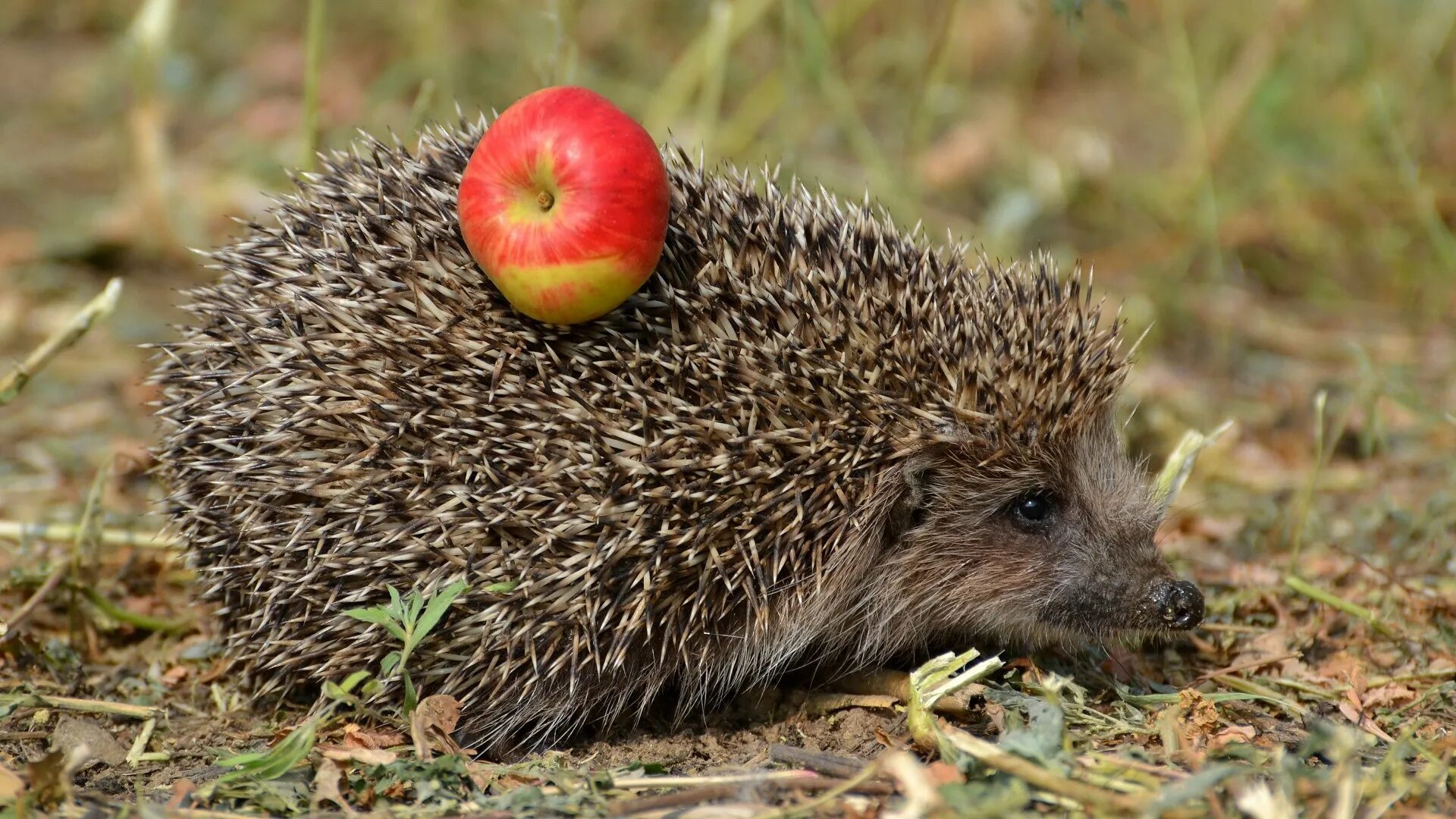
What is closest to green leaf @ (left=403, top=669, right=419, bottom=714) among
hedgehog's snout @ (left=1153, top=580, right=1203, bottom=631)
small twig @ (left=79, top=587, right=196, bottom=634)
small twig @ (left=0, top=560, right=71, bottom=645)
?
small twig @ (left=0, top=560, right=71, bottom=645)

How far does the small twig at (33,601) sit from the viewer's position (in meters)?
5.18

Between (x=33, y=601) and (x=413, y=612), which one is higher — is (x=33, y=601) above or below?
above

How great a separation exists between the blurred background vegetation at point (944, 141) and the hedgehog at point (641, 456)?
205 centimetres

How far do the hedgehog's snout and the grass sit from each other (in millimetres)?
259

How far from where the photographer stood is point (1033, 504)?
5117 mm

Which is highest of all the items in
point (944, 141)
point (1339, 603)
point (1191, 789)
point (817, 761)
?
point (944, 141)

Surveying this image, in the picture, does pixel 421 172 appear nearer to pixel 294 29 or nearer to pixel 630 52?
pixel 630 52

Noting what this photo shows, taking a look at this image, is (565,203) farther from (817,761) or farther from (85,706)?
(85,706)

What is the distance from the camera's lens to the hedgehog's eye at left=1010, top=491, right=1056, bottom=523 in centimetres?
511

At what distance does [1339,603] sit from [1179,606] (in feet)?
3.30

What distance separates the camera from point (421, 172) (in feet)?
16.0

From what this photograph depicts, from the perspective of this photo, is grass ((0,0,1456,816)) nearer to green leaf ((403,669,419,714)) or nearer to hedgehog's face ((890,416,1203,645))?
green leaf ((403,669,419,714))

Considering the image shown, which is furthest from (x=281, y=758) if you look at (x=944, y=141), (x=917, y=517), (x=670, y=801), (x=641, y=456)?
(x=944, y=141)

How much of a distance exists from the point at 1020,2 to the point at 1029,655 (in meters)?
3.39
